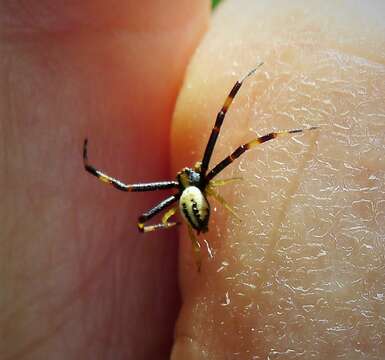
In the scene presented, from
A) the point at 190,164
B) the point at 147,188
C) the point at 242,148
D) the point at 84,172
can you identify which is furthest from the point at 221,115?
the point at 84,172

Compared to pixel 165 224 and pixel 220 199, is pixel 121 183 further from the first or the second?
pixel 220 199

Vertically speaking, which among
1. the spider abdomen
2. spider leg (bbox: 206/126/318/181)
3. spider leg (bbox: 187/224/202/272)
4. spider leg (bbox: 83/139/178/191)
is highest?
spider leg (bbox: 206/126/318/181)

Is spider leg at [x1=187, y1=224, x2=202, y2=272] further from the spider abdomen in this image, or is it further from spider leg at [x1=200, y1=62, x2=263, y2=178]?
spider leg at [x1=200, y1=62, x2=263, y2=178]

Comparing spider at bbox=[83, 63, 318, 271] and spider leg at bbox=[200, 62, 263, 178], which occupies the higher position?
spider leg at bbox=[200, 62, 263, 178]

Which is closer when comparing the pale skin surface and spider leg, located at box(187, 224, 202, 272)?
the pale skin surface

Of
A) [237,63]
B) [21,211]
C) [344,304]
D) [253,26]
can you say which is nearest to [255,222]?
[344,304]

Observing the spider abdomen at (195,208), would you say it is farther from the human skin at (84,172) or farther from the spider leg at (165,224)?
the human skin at (84,172)

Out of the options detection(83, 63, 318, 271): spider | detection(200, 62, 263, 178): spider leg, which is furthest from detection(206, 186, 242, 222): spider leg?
detection(200, 62, 263, 178): spider leg
